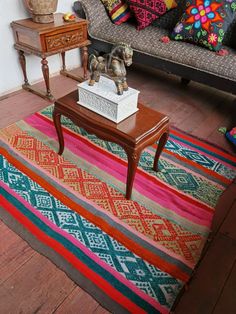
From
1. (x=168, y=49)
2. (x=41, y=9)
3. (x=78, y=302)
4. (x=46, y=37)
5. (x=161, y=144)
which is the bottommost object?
(x=78, y=302)

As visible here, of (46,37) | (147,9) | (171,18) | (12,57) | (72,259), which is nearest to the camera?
(72,259)

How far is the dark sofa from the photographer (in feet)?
6.73

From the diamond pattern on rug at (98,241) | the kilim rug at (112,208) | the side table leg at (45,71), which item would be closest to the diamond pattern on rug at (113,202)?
the kilim rug at (112,208)

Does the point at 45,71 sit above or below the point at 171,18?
below

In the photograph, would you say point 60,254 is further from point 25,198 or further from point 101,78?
point 101,78

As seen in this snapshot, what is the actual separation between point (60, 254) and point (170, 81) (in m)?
2.16

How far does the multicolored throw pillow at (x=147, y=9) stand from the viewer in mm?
2475

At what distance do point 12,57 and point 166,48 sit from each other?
131 centimetres

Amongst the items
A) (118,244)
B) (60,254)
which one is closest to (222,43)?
(118,244)

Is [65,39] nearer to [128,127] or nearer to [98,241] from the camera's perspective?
[128,127]

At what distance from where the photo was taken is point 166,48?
7.36 feet

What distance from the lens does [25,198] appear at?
148 centimetres

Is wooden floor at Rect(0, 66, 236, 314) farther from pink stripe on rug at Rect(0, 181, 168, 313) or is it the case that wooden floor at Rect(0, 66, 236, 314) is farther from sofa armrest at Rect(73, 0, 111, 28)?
sofa armrest at Rect(73, 0, 111, 28)

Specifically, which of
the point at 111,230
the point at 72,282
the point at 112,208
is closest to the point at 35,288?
the point at 72,282
